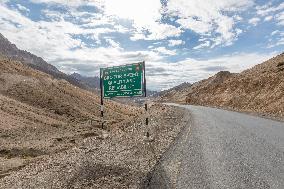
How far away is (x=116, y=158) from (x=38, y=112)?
76.1 ft

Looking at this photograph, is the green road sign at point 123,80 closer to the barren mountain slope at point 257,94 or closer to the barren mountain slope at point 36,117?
the barren mountain slope at point 36,117

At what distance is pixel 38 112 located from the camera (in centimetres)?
3719

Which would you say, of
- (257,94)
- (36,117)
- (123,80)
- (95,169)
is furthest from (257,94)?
(95,169)

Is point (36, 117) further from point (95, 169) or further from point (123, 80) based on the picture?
point (95, 169)

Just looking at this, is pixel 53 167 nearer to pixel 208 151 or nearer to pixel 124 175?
pixel 124 175

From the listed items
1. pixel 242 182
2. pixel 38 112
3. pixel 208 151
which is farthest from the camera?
pixel 38 112

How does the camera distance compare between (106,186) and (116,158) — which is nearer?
(106,186)

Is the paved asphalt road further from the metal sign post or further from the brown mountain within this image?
the brown mountain

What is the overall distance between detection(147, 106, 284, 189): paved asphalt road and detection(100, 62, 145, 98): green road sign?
3.58m

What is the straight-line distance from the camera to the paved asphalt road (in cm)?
1139

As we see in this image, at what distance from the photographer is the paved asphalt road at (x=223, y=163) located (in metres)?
11.4

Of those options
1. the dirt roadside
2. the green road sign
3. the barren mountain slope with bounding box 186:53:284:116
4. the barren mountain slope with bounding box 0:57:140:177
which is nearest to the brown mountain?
the barren mountain slope with bounding box 186:53:284:116

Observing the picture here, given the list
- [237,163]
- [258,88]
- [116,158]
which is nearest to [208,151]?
[237,163]

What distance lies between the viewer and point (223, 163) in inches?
546
